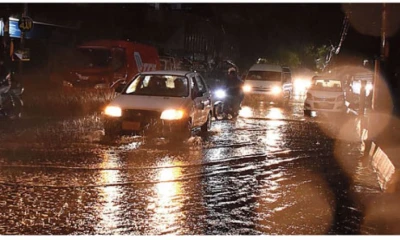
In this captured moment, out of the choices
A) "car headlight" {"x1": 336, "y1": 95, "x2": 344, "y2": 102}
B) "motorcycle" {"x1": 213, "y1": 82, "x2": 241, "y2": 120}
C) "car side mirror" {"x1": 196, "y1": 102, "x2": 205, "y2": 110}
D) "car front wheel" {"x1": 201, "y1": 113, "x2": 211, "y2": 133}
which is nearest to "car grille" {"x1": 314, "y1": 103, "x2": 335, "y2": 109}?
"car headlight" {"x1": 336, "y1": 95, "x2": 344, "y2": 102}

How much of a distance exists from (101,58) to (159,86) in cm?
688

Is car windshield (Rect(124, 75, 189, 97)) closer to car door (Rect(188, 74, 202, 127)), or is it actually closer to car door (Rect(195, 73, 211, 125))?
car door (Rect(188, 74, 202, 127))

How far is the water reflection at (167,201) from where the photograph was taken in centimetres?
659

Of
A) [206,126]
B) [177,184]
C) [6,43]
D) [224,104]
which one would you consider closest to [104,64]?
[6,43]

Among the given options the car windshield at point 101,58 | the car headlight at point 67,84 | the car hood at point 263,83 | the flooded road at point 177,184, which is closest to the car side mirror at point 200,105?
the flooded road at point 177,184

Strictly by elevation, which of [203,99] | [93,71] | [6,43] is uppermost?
[6,43]

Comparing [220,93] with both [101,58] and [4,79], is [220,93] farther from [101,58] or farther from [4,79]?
[4,79]

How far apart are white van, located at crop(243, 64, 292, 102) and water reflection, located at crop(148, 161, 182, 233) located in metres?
18.5

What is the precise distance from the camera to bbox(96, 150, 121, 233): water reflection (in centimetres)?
652

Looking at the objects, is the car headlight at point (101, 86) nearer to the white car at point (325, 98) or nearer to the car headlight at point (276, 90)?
the white car at point (325, 98)

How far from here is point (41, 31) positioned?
26078 mm

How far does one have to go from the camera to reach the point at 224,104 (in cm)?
2033

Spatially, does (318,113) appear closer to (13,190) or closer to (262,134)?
(262,134)

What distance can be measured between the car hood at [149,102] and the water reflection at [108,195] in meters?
1.67
